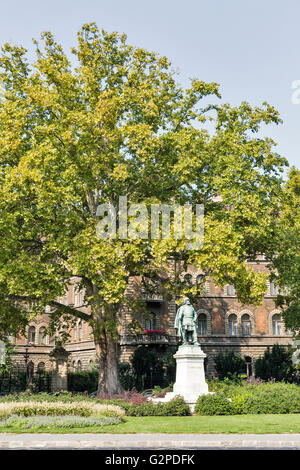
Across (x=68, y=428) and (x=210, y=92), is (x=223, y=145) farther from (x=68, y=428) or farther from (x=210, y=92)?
(x=68, y=428)

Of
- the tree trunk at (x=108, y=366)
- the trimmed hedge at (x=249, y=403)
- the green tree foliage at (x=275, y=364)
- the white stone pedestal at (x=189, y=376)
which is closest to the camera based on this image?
the trimmed hedge at (x=249, y=403)

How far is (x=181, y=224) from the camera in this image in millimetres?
26656

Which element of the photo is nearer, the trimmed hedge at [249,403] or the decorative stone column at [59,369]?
the trimmed hedge at [249,403]

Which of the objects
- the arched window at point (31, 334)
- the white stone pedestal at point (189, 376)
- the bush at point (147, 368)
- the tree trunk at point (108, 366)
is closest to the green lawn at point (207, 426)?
the white stone pedestal at point (189, 376)

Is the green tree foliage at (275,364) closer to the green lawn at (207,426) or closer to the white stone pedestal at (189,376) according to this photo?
the white stone pedestal at (189,376)

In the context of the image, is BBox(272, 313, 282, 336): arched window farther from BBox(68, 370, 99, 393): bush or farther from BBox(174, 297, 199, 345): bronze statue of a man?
BBox(174, 297, 199, 345): bronze statue of a man

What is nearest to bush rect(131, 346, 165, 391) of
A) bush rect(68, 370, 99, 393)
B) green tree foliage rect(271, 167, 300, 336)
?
bush rect(68, 370, 99, 393)

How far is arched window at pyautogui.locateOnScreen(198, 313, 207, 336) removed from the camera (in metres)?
48.9

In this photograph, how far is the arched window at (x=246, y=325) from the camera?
49344 millimetres

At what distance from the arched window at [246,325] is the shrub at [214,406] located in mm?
29096

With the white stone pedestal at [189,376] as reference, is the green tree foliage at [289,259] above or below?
above

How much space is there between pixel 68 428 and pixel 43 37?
21301 millimetres

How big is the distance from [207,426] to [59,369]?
19069 millimetres

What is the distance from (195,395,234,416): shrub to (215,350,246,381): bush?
1012 inches
